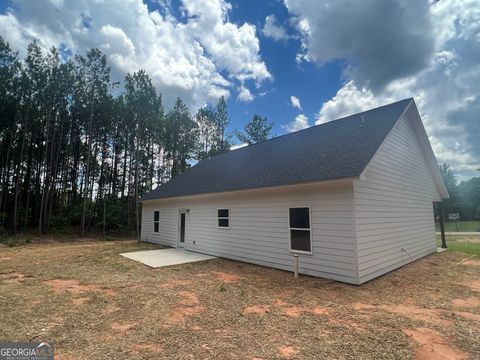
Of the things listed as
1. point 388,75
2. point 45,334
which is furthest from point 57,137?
point 388,75

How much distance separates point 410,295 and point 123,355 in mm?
5820

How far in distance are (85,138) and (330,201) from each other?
24329 mm

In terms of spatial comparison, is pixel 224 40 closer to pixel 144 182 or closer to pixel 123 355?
pixel 123 355

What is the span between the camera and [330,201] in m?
6.79

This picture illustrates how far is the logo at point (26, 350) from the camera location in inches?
117

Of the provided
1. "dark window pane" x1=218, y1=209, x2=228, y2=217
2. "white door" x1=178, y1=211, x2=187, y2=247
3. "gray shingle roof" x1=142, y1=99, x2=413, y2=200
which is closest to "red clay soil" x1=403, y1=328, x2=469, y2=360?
"gray shingle roof" x1=142, y1=99, x2=413, y2=200

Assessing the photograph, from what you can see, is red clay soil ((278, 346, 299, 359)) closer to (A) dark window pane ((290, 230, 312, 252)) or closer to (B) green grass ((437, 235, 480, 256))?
(A) dark window pane ((290, 230, 312, 252))

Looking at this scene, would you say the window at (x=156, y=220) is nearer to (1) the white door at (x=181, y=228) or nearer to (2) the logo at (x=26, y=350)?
(1) the white door at (x=181, y=228)

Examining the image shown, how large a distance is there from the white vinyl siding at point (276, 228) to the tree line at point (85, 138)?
29.6 ft

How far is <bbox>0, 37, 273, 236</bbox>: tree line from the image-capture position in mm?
18109

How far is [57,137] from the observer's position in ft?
69.7

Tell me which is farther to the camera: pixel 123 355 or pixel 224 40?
pixel 224 40

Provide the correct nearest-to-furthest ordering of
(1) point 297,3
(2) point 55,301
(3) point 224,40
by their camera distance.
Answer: (2) point 55,301 < (1) point 297,3 < (3) point 224,40

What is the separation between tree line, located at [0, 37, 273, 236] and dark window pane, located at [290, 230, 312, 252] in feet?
44.6
